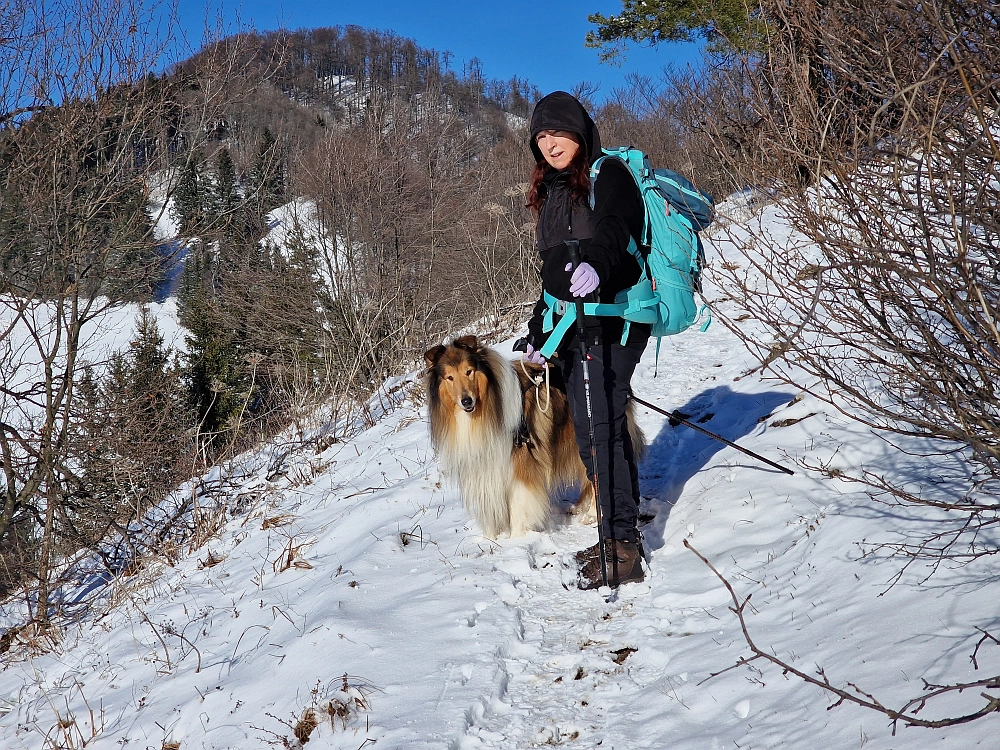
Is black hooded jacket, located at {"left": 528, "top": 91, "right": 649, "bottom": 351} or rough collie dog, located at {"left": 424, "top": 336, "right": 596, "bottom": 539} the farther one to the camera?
rough collie dog, located at {"left": 424, "top": 336, "right": 596, "bottom": 539}

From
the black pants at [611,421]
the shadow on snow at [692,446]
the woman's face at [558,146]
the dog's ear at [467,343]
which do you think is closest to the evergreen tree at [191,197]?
the dog's ear at [467,343]

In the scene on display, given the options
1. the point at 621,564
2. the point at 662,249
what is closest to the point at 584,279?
the point at 662,249

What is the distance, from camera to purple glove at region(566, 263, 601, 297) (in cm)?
295

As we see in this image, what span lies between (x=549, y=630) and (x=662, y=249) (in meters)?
1.81

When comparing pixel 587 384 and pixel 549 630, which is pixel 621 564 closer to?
pixel 549 630

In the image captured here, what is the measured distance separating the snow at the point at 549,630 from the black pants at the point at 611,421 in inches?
13.8

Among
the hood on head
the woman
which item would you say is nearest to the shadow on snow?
the woman

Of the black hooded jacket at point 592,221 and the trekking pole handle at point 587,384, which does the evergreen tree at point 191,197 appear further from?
the trekking pole handle at point 587,384

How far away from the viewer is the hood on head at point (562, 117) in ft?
10.0

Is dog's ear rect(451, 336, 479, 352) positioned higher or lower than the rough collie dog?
higher

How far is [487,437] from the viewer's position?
13.8ft

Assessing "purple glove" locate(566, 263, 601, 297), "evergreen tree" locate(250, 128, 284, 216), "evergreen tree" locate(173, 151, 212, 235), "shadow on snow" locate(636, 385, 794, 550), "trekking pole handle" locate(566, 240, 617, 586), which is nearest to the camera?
"purple glove" locate(566, 263, 601, 297)

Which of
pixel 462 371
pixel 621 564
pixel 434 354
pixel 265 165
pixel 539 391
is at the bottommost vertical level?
pixel 621 564

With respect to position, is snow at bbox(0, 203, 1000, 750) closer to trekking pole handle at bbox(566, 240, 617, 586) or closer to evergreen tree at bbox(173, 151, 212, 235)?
trekking pole handle at bbox(566, 240, 617, 586)
